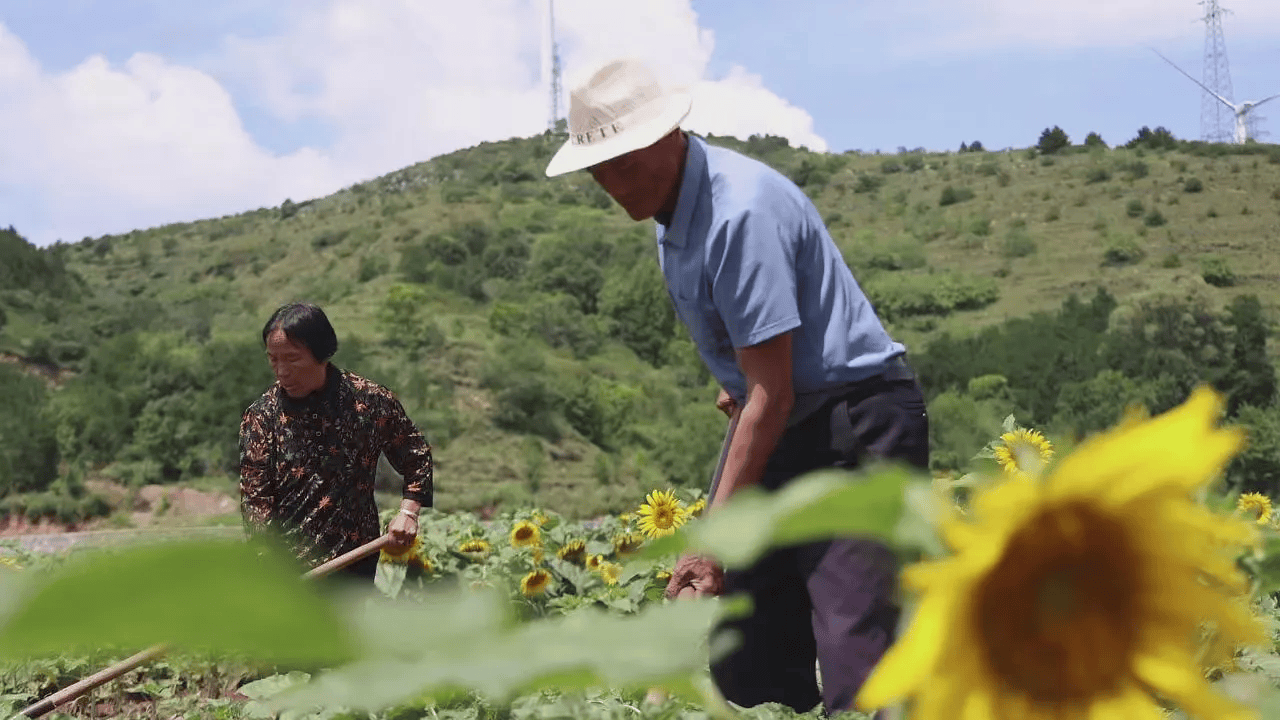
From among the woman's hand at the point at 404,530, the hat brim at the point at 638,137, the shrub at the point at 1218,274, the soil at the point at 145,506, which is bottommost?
the soil at the point at 145,506

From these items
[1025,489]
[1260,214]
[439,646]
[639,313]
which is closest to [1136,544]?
[1025,489]

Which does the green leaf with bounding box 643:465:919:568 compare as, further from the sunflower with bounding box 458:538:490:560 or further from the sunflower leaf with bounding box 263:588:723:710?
the sunflower with bounding box 458:538:490:560

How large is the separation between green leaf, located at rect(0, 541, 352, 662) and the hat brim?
1.95 metres

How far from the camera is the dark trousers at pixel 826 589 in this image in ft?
7.43

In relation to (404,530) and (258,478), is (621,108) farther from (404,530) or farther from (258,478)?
(258,478)

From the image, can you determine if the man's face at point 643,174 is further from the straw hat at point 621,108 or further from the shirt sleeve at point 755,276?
the shirt sleeve at point 755,276

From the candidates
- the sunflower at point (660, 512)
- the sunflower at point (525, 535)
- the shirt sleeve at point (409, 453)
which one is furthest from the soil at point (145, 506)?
the shirt sleeve at point (409, 453)

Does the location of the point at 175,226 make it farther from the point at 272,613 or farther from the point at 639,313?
the point at 272,613

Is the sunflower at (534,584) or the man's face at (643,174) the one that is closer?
the man's face at (643,174)

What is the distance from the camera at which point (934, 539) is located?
1.35 ft

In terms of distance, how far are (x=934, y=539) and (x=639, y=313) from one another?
33019 millimetres

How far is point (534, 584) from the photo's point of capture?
5.34m

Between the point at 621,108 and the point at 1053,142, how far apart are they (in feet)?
177

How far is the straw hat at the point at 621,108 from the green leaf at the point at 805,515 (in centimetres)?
184
